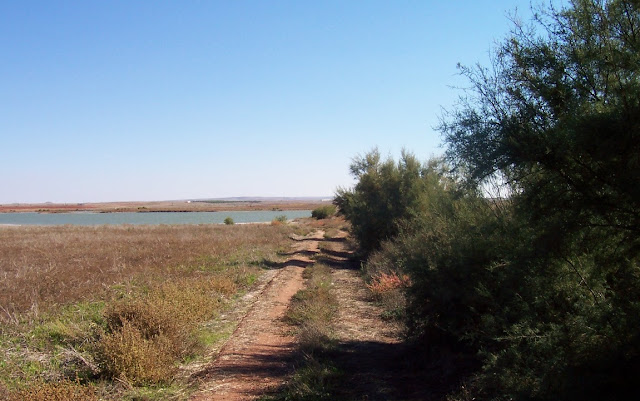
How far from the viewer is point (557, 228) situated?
17.3 ft

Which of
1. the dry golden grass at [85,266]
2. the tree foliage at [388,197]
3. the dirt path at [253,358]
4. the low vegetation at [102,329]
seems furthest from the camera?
the tree foliage at [388,197]

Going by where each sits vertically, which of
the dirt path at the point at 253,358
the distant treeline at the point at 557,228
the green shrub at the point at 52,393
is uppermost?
the distant treeline at the point at 557,228

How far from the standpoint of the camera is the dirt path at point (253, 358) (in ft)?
23.1

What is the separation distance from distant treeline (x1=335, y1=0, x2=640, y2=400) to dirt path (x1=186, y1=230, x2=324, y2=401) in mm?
2882

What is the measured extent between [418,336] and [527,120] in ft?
15.2

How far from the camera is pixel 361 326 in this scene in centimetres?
1109

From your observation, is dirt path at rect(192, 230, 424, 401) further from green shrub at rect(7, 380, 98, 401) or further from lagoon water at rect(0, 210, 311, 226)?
lagoon water at rect(0, 210, 311, 226)

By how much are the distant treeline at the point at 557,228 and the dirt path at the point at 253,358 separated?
113 inches

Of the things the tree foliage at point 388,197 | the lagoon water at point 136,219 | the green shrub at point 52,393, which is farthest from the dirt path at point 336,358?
the lagoon water at point 136,219

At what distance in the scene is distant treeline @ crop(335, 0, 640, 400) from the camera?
4.43 m

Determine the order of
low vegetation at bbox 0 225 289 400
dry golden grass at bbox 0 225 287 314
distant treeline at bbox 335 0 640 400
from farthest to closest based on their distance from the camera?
dry golden grass at bbox 0 225 287 314, low vegetation at bbox 0 225 289 400, distant treeline at bbox 335 0 640 400

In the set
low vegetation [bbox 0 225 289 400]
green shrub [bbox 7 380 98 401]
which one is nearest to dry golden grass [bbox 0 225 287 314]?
low vegetation [bbox 0 225 289 400]

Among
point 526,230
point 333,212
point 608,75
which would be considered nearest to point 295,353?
point 526,230

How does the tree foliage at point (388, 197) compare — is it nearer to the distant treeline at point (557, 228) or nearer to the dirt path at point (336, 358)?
the dirt path at point (336, 358)
